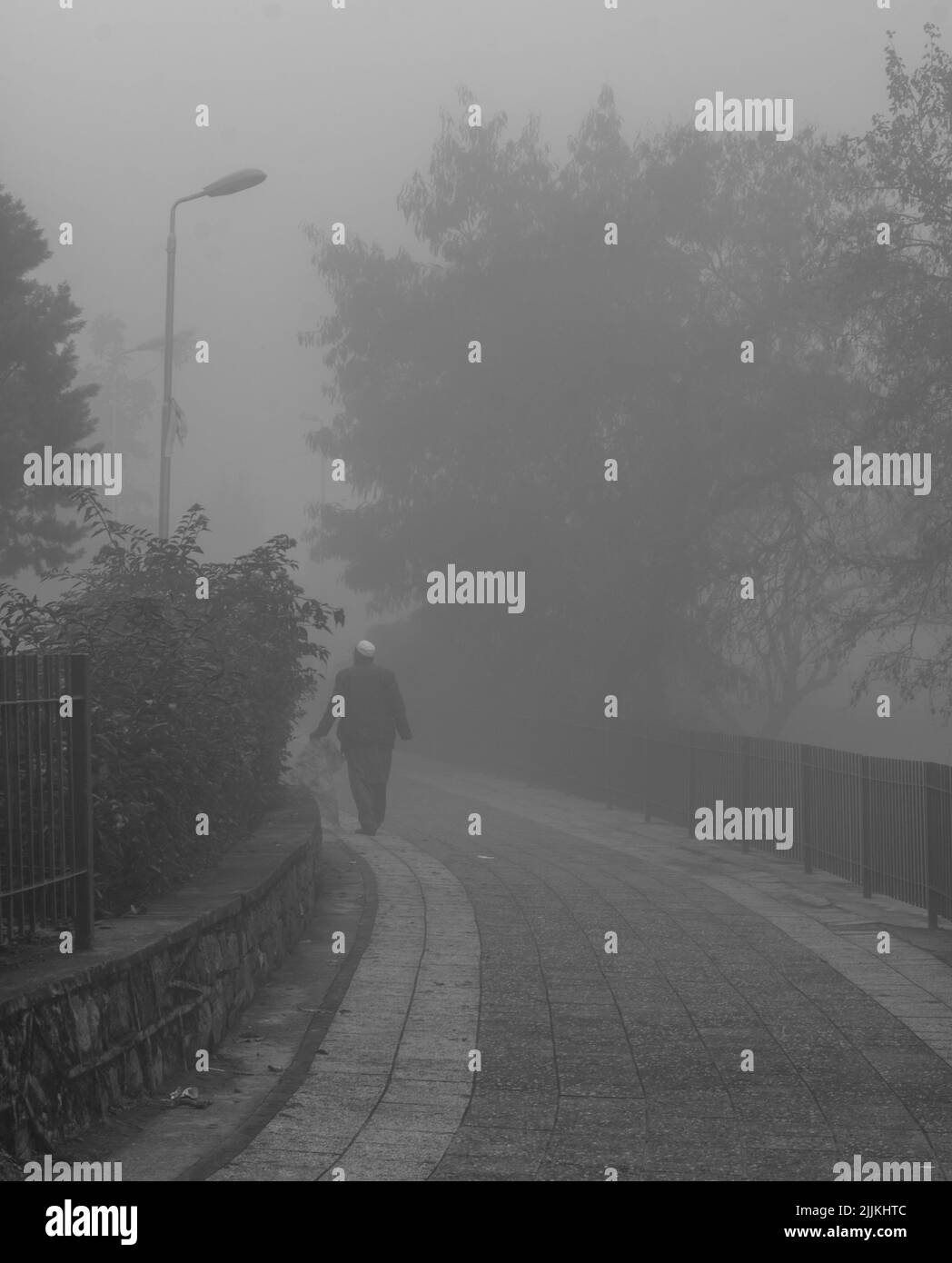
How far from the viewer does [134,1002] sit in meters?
6.28

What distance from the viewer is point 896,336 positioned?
24797 millimetres

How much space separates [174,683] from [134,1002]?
3.09m

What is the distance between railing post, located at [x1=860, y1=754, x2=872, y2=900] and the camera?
1359 centimetres

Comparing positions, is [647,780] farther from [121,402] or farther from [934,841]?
[121,402]

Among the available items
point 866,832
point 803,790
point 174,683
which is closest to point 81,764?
point 174,683

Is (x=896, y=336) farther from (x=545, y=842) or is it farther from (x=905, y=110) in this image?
(x=545, y=842)

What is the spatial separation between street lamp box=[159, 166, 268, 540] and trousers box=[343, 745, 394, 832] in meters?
5.25

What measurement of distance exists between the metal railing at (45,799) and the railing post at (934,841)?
690 centimetres

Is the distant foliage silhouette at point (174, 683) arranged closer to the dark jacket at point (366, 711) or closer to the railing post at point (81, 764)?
the railing post at point (81, 764)

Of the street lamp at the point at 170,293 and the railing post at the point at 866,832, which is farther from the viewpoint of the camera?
the street lamp at the point at 170,293

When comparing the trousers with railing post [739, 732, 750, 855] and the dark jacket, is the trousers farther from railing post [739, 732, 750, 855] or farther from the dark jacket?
railing post [739, 732, 750, 855]

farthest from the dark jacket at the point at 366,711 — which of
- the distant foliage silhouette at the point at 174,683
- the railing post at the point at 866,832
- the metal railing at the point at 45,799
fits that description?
the metal railing at the point at 45,799

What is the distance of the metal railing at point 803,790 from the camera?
12.3m
